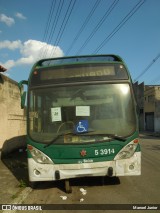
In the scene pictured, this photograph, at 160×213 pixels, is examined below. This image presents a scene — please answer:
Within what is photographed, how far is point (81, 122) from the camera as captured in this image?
6512 mm

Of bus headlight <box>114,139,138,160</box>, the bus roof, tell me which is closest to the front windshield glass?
bus headlight <box>114,139,138,160</box>

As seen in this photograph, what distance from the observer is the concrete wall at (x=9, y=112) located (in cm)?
1220

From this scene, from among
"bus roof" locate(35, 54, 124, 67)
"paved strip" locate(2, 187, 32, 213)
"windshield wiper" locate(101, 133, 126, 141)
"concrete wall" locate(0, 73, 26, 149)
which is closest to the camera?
"paved strip" locate(2, 187, 32, 213)

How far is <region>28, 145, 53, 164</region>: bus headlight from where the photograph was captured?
6430 mm

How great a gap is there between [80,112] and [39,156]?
52.8 inches

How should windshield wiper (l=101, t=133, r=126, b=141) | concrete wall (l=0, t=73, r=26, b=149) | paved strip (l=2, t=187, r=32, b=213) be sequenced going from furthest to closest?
concrete wall (l=0, t=73, r=26, b=149) < windshield wiper (l=101, t=133, r=126, b=141) < paved strip (l=2, t=187, r=32, b=213)

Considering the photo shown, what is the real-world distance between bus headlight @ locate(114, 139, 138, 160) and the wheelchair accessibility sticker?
91cm

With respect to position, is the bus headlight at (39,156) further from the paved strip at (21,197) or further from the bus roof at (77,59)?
the bus roof at (77,59)

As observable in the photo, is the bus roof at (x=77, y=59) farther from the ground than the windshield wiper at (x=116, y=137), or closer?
farther from the ground

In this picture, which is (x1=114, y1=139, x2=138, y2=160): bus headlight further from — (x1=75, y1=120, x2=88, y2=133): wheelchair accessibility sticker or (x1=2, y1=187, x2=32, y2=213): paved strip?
(x1=2, y1=187, x2=32, y2=213): paved strip

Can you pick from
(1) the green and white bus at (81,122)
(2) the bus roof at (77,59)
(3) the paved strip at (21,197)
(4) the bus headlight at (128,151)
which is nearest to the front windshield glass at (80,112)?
(1) the green and white bus at (81,122)

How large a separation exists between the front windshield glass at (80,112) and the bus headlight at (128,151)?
23cm

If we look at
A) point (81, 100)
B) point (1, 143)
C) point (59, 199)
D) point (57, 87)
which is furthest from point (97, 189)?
point (1, 143)

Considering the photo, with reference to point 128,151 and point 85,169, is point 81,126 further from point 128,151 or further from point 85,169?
point 128,151
